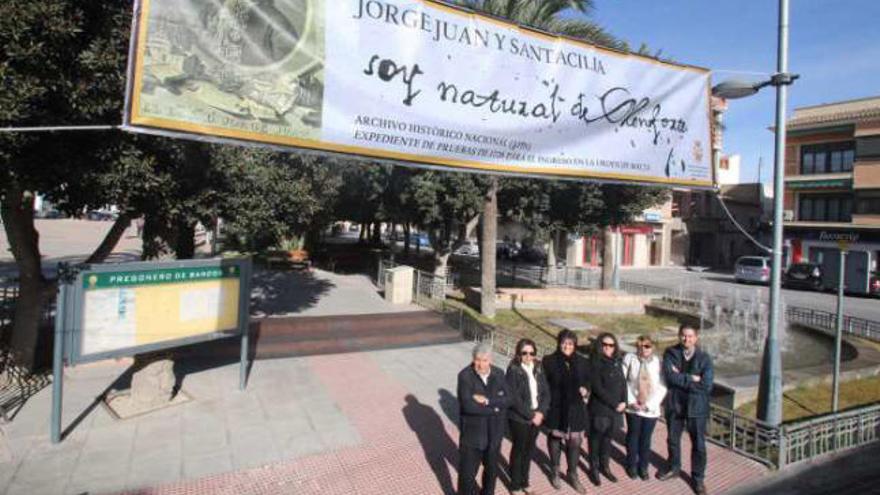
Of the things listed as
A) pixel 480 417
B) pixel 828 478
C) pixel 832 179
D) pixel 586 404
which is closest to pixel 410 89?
pixel 480 417

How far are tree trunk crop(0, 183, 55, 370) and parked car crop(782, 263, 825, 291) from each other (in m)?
33.8

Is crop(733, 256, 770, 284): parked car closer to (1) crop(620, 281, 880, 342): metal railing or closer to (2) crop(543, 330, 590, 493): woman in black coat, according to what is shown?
(1) crop(620, 281, 880, 342): metal railing

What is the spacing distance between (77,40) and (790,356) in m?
15.6

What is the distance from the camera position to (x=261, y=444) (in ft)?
20.0

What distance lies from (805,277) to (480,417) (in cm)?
3189

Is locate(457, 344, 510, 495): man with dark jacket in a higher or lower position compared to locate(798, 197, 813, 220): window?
lower

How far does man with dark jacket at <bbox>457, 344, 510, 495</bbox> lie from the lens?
4.77 m

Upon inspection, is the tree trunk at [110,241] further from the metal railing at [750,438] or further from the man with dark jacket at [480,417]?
the metal railing at [750,438]

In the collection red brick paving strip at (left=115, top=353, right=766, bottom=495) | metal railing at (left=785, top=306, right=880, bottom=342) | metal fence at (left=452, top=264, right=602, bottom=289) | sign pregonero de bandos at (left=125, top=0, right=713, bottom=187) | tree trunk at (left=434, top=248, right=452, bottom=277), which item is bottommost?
red brick paving strip at (left=115, top=353, right=766, bottom=495)

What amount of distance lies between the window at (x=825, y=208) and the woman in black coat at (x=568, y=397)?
38.8m

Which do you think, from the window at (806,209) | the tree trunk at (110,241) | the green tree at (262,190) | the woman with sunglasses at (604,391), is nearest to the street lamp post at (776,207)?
the woman with sunglasses at (604,391)

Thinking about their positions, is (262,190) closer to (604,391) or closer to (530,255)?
(604,391)

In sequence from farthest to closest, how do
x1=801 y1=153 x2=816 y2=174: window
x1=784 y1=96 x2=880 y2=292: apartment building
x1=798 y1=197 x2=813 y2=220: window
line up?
x1=798 y1=197 x2=813 y2=220: window, x1=801 y1=153 x2=816 y2=174: window, x1=784 y1=96 x2=880 y2=292: apartment building

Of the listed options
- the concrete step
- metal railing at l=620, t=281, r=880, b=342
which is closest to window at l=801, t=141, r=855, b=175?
metal railing at l=620, t=281, r=880, b=342
